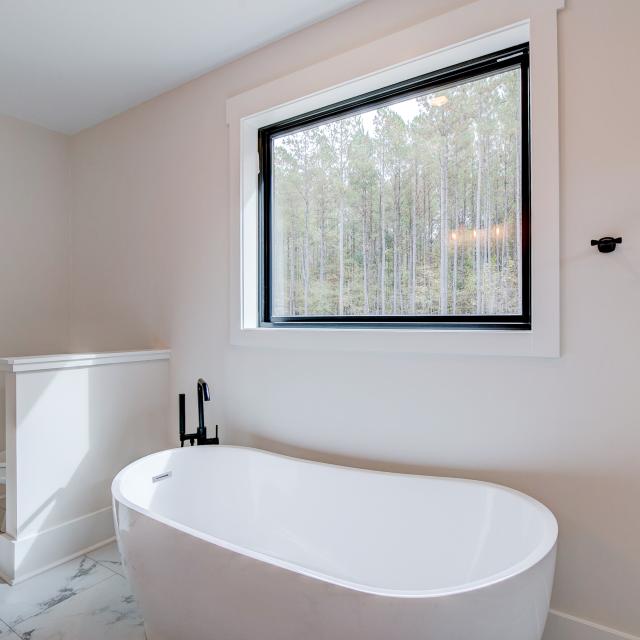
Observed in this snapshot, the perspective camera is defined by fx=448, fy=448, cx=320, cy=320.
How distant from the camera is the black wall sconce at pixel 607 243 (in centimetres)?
140

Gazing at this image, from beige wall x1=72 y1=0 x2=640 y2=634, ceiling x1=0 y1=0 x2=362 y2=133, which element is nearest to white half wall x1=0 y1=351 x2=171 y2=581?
beige wall x1=72 y1=0 x2=640 y2=634

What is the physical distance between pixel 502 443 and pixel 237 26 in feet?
7.02

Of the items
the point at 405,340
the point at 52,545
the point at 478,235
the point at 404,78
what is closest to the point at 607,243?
the point at 478,235

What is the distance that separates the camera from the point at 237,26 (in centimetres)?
208

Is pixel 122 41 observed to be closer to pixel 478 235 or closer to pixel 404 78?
pixel 404 78

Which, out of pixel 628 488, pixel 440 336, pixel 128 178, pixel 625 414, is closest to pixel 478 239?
pixel 440 336

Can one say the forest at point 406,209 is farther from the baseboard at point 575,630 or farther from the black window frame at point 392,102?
the baseboard at point 575,630

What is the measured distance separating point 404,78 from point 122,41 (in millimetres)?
1400

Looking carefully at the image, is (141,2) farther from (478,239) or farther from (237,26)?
(478,239)

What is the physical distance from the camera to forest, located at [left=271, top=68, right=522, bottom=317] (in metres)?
1.76

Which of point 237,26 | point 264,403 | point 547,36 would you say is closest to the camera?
point 547,36

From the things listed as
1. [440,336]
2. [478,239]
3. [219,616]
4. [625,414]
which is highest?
[478,239]

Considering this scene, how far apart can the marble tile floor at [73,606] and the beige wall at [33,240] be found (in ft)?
5.41

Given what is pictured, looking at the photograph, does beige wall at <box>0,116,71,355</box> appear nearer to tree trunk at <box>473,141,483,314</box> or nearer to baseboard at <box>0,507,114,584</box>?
baseboard at <box>0,507,114,584</box>
